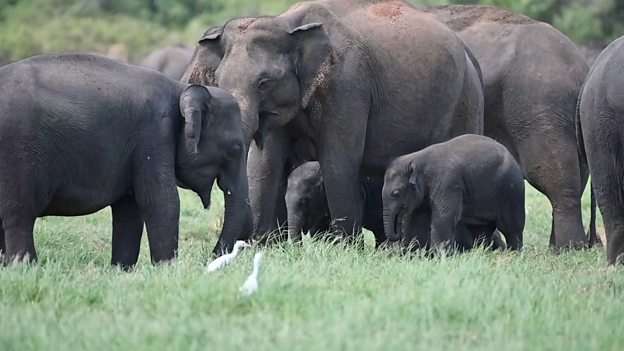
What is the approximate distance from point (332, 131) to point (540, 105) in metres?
2.87

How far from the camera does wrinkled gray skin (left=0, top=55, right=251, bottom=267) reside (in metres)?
9.32

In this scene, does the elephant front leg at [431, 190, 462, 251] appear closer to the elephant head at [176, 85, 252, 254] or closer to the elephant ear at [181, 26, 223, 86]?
the elephant head at [176, 85, 252, 254]

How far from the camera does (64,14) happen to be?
33719 mm

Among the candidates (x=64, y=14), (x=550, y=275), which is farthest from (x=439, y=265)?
(x=64, y=14)

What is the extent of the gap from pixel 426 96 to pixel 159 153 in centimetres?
303

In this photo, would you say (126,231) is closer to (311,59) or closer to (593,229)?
(311,59)

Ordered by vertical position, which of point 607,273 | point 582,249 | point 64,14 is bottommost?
point 64,14

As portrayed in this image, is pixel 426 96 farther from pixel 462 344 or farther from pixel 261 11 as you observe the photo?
pixel 261 11

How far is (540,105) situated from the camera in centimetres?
1365

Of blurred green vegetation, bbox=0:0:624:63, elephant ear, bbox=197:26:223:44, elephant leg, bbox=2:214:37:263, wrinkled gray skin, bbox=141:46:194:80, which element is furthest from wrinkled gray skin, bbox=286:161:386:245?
blurred green vegetation, bbox=0:0:624:63

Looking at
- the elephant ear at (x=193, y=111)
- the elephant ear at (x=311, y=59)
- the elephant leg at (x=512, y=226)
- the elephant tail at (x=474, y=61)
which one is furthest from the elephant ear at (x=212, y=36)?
the elephant leg at (x=512, y=226)

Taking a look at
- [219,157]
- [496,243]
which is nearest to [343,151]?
[219,157]

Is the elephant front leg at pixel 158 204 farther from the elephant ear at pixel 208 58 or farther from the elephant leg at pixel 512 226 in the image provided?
the elephant leg at pixel 512 226

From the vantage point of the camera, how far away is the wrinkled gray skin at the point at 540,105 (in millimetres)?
13477
